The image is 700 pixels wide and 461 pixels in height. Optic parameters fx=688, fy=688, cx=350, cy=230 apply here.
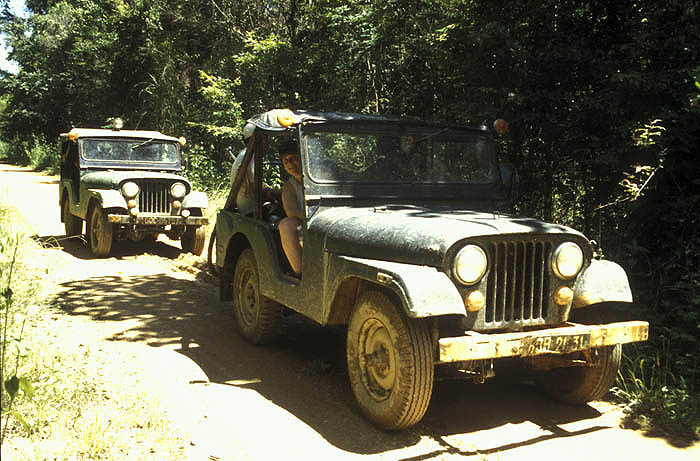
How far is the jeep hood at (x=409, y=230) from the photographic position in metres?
3.94

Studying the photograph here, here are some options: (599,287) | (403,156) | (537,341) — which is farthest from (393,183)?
(537,341)

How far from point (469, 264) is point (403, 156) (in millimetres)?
1677

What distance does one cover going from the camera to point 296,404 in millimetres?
4570

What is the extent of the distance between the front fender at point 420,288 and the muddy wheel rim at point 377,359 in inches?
14.1

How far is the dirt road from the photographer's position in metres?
3.90

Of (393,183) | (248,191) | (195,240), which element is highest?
(393,183)

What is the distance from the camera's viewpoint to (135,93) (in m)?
21.9

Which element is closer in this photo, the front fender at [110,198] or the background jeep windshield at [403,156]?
the background jeep windshield at [403,156]

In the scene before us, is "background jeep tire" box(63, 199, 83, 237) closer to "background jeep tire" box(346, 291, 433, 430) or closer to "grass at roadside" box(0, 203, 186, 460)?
"grass at roadside" box(0, 203, 186, 460)

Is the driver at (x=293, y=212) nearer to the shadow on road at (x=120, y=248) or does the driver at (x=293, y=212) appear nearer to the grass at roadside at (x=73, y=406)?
the grass at roadside at (x=73, y=406)

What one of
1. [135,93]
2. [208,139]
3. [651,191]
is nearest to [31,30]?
[135,93]

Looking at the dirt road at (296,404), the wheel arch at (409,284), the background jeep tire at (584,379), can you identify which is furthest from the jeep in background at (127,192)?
the background jeep tire at (584,379)

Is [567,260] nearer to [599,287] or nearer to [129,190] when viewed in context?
[599,287]

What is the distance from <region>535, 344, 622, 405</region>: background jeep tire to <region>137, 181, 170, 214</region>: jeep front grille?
700 centimetres
